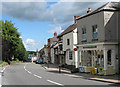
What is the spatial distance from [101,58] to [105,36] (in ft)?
9.85

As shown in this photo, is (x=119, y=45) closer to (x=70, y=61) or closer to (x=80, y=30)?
(x=80, y=30)

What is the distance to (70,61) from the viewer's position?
107ft

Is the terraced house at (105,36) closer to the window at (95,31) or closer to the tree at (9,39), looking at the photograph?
the window at (95,31)

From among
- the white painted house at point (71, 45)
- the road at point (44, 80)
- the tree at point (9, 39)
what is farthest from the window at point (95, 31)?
the tree at point (9, 39)

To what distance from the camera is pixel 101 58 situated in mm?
20922

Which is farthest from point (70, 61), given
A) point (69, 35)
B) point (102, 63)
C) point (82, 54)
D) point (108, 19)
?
point (108, 19)

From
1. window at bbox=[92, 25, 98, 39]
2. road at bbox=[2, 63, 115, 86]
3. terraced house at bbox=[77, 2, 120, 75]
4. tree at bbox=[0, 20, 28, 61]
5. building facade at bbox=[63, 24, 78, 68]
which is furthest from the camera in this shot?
tree at bbox=[0, 20, 28, 61]

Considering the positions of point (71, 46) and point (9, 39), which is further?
point (9, 39)

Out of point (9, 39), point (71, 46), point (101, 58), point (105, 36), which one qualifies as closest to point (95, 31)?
point (105, 36)

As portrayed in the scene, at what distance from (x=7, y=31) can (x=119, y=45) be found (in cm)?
3924

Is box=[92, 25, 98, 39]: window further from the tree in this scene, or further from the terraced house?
the tree

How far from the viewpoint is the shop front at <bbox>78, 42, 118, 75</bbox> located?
749 inches

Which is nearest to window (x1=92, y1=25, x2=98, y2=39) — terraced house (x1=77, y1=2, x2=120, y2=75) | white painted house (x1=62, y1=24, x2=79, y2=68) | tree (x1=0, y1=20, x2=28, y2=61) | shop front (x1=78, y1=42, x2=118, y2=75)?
terraced house (x1=77, y1=2, x2=120, y2=75)

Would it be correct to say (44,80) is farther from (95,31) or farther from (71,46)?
(71,46)
